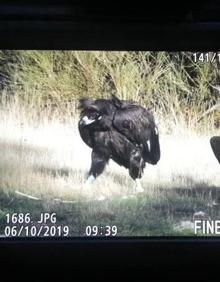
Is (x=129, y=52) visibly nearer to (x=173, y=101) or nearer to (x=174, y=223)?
(x=173, y=101)

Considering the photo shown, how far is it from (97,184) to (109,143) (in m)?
0.22

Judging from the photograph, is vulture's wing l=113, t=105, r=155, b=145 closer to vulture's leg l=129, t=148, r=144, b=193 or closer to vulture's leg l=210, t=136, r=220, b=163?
vulture's leg l=129, t=148, r=144, b=193

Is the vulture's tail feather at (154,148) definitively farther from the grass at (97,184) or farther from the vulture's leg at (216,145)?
the vulture's leg at (216,145)

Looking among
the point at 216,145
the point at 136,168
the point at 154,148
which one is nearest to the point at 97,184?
the point at 136,168

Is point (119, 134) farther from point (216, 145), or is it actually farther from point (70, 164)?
point (216, 145)

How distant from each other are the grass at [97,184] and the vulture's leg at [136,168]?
1.1 inches

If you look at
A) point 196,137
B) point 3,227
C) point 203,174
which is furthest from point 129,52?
point 3,227

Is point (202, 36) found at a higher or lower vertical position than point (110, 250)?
higher

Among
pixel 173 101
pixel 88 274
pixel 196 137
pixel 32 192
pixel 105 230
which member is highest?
pixel 173 101

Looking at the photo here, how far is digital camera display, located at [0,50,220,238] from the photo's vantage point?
2.51 meters

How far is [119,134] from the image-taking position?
259 centimetres

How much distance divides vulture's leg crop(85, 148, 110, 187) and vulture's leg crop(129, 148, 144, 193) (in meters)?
0.13

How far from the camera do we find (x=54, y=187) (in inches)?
99.7

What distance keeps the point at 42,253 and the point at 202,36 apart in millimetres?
1357
